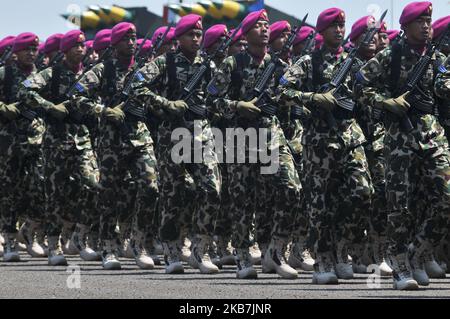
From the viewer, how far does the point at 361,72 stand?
40.3 ft

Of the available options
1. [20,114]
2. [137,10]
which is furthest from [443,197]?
[137,10]

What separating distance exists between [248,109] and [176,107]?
2.64 feet

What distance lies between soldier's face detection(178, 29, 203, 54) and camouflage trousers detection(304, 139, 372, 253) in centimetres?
202

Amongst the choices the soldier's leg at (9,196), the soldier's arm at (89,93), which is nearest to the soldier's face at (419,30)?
the soldier's arm at (89,93)

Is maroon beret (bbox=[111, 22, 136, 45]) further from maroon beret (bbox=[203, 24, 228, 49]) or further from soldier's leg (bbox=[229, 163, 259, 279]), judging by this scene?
soldier's leg (bbox=[229, 163, 259, 279])

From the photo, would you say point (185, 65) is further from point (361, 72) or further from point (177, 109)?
point (361, 72)

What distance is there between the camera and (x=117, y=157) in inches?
607

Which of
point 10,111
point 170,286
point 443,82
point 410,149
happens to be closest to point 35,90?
point 10,111

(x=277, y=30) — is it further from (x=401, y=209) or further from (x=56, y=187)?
(x=401, y=209)

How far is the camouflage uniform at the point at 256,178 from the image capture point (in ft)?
44.0

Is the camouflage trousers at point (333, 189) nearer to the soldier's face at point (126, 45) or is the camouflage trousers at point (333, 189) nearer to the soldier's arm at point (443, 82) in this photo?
the soldier's arm at point (443, 82)

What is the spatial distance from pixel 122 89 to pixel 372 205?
128 inches

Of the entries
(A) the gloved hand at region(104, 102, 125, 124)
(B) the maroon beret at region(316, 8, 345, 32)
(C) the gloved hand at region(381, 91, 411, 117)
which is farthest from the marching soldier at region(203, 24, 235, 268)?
(C) the gloved hand at region(381, 91, 411, 117)

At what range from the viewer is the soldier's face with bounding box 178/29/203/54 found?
1445 cm
